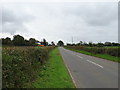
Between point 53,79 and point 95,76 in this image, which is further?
point 95,76

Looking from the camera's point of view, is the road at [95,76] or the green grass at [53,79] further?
the road at [95,76]

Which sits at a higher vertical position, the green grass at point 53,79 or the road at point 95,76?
the green grass at point 53,79

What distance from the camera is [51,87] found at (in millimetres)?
4465

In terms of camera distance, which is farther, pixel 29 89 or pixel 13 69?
pixel 29 89

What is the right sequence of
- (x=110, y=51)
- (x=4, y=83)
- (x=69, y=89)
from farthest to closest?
(x=110, y=51)
(x=69, y=89)
(x=4, y=83)

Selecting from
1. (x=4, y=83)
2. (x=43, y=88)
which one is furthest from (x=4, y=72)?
(x=43, y=88)

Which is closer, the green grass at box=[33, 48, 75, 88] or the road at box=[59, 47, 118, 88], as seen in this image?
the green grass at box=[33, 48, 75, 88]

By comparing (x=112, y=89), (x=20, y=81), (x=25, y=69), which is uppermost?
(x=25, y=69)

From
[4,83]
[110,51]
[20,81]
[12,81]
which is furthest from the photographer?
[110,51]

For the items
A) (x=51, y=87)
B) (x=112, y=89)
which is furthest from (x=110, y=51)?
(x=51, y=87)

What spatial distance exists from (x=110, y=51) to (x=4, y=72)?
66.9ft

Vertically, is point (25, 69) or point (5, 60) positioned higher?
point (5, 60)

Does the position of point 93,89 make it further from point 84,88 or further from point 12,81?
point 12,81

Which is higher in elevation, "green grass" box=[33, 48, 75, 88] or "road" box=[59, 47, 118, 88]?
"green grass" box=[33, 48, 75, 88]
